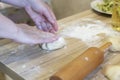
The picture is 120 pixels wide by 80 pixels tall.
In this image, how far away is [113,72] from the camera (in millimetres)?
531

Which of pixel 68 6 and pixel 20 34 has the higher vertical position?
pixel 20 34

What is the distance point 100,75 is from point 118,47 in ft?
0.45

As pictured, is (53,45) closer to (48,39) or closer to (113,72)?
(48,39)

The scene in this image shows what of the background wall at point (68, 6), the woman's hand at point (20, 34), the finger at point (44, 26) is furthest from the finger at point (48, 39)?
the background wall at point (68, 6)

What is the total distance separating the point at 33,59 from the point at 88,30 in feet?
0.87

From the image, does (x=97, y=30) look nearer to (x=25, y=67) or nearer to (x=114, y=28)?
(x=114, y=28)

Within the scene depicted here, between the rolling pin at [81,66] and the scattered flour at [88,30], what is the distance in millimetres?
140

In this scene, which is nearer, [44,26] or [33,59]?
[33,59]

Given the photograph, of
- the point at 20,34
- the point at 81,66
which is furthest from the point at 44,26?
the point at 81,66

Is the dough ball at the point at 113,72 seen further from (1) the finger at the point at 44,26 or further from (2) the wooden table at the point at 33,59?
(1) the finger at the point at 44,26

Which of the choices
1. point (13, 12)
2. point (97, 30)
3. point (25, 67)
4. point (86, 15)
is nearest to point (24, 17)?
point (13, 12)

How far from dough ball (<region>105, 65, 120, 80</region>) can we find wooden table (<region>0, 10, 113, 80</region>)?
0.11 metres

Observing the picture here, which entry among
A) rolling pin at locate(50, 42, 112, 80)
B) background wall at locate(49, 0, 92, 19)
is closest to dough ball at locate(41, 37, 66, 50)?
rolling pin at locate(50, 42, 112, 80)

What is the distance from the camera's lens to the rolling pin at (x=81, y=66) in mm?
469
